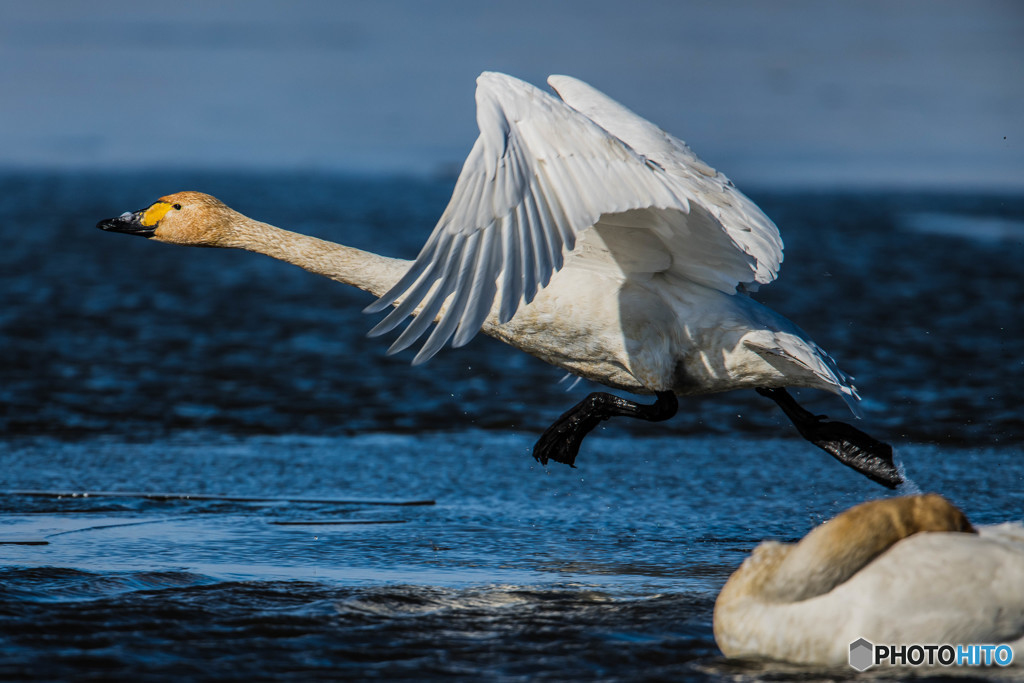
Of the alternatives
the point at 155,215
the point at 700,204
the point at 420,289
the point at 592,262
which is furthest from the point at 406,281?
the point at 155,215

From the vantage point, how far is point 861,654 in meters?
4.07

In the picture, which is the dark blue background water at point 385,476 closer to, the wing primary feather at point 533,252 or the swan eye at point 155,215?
the wing primary feather at point 533,252

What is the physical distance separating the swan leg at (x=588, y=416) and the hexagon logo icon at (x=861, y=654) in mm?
2345

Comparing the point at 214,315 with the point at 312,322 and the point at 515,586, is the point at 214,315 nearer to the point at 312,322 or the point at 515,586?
the point at 312,322

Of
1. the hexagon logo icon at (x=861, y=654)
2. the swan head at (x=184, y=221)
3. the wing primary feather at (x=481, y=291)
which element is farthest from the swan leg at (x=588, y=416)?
the hexagon logo icon at (x=861, y=654)

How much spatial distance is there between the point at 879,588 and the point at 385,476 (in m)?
3.58

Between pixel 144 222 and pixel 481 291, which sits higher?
pixel 144 222

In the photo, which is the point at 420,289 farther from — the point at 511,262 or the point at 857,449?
the point at 857,449

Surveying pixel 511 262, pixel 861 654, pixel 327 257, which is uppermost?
pixel 327 257

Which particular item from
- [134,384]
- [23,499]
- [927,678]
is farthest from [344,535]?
[134,384]

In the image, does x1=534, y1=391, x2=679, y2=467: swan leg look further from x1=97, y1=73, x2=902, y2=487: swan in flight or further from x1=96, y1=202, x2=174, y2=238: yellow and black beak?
x1=96, y1=202, x2=174, y2=238: yellow and black beak

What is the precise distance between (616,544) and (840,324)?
19.3 feet

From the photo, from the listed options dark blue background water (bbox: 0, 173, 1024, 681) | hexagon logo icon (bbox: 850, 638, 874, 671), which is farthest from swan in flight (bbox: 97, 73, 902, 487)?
hexagon logo icon (bbox: 850, 638, 874, 671)

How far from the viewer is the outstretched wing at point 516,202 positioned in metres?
4.90
